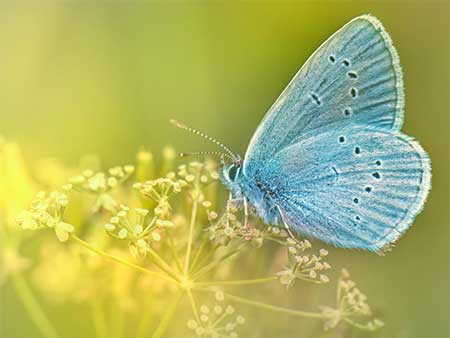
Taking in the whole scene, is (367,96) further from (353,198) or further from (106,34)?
(106,34)

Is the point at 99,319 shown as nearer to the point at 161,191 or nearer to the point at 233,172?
the point at 161,191

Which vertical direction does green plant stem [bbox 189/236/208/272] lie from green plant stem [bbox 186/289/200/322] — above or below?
above

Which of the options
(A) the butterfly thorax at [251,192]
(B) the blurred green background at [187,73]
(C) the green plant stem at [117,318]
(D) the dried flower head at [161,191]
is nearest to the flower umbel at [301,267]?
(A) the butterfly thorax at [251,192]

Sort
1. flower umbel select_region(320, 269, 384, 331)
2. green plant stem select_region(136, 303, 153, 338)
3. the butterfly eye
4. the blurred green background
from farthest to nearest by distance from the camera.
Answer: the blurred green background → the butterfly eye → green plant stem select_region(136, 303, 153, 338) → flower umbel select_region(320, 269, 384, 331)

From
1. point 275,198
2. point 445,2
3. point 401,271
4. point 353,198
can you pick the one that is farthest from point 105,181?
point 445,2

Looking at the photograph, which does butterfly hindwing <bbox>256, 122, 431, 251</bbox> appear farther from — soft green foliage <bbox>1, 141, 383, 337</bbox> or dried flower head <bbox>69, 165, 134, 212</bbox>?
dried flower head <bbox>69, 165, 134, 212</bbox>

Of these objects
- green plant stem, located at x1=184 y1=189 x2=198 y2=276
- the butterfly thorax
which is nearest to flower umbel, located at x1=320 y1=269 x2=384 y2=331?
the butterfly thorax

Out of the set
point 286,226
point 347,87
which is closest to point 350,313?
point 286,226

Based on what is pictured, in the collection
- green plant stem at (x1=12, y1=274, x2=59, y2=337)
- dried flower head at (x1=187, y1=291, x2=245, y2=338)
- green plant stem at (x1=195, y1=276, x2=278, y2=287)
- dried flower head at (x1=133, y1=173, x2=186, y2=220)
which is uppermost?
dried flower head at (x1=133, y1=173, x2=186, y2=220)
